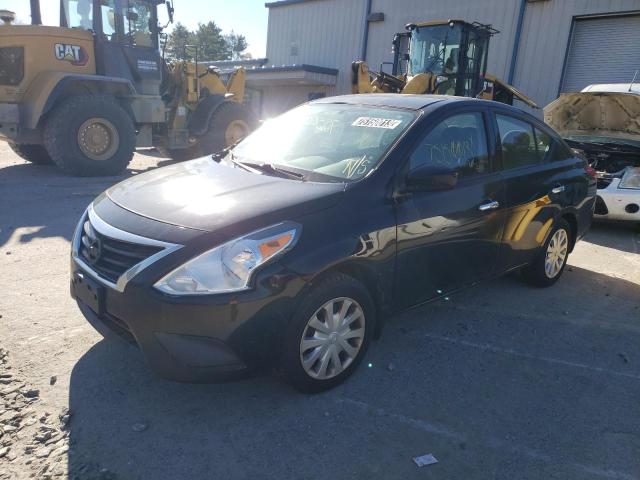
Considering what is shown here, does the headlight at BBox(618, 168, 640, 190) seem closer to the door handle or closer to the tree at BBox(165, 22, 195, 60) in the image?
the door handle

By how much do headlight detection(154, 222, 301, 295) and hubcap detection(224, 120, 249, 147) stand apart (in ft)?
28.9

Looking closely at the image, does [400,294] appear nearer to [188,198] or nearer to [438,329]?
[438,329]

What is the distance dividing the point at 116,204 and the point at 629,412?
10.4ft

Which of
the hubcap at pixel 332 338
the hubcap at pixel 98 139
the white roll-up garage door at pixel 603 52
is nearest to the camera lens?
the hubcap at pixel 332 338

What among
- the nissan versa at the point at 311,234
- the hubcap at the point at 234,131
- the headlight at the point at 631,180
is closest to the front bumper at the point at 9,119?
the hubcap at the point at 234,131

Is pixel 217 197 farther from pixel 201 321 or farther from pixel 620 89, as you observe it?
pixel 620 89

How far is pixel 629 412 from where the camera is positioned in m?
2.90

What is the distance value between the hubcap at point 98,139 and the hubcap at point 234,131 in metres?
2.49

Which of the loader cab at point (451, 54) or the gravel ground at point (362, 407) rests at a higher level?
the loader cab at point (451, 54)

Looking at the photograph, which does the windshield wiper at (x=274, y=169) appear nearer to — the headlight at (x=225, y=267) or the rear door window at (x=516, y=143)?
the headlight at (x=225, y=267)

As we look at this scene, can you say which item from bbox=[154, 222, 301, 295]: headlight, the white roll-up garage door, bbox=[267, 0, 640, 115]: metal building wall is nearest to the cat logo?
bbox=[154, 222, 301, 295]: headlight

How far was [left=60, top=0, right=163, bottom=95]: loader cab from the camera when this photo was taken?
9.04 meters

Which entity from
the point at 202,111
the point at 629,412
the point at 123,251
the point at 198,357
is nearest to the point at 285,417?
the point at 198,357

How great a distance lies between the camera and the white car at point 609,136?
6.67 metres
